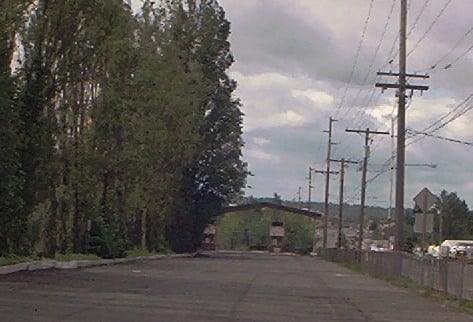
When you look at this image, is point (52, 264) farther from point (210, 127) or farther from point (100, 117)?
point (210, 127)

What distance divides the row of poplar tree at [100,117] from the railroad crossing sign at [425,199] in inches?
521

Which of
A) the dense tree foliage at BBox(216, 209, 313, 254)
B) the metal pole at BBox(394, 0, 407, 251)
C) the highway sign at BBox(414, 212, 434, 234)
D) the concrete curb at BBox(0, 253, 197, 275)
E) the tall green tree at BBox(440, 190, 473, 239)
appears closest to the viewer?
the concrete curb at BBox(0, 253, 197, 275)

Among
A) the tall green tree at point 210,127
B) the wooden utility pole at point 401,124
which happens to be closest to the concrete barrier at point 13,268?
the wooden utility pole at point 401,124

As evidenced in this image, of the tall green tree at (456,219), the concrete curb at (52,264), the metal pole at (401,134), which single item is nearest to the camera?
the concrete curb at (52,264)

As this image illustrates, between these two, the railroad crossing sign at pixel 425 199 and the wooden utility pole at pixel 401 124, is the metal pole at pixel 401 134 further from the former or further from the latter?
the railroad crossing sign at pixel 425 199

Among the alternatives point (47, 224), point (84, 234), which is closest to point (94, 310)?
point (47, 224)

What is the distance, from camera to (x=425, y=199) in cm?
3406

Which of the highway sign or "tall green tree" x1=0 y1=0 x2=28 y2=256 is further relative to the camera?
the highway sign

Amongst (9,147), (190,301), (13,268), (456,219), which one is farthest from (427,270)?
(456,219)

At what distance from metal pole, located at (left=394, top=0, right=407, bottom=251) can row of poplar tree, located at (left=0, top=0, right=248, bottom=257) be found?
1201 centimetres

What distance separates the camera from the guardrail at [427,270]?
2844cm

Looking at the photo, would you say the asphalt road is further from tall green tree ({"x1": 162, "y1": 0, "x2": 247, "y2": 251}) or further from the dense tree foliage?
the dense tree foliage

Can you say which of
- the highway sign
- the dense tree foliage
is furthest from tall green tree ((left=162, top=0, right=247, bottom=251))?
the dense tree foliage

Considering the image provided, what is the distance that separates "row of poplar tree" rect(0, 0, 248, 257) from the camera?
3450 cm
